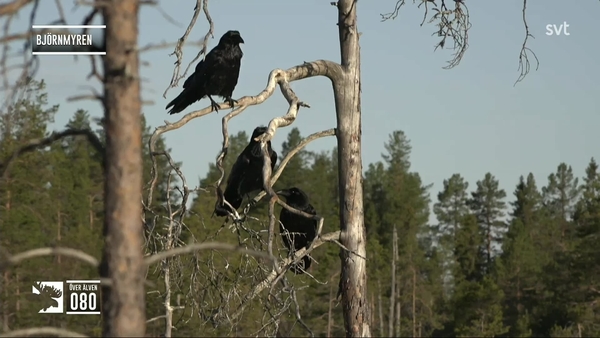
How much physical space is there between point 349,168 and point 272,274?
40.6 inches

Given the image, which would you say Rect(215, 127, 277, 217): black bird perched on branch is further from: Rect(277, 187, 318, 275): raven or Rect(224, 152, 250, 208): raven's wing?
Rect(277, 187, 318, 275): raven

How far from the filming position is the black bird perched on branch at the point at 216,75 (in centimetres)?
847

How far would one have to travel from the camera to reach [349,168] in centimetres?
711

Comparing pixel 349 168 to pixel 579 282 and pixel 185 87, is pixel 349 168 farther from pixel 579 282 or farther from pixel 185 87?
pixel 579 282

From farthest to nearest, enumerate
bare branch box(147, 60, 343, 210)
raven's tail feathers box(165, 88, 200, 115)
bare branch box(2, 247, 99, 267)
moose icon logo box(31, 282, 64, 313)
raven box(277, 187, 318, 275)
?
raven box(277, 187, 318, 275), raven's tail feathers box(165, 88, 200, 115), moose icon logo box(31, 282, 64, 313), bare branch box(147, 60, 343, 210), bare branch box(2, 247, 99, 267)

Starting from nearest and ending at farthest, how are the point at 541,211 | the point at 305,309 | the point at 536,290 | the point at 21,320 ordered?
1. the point at 21,320
2. the point at 305,309
3. the point at 536,290
4. the point at 541,211

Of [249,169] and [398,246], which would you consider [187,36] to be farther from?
[398,246]

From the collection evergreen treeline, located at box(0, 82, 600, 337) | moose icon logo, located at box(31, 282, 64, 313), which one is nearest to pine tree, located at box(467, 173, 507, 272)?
evergreen treeline, located at box(0, 82, 600, 337)

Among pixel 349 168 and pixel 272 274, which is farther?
pixel 349 168

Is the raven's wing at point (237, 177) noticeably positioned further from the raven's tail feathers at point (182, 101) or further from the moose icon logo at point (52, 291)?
the moose icon logo at point (52, 291)

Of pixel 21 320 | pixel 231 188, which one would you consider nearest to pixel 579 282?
pixel 21 320

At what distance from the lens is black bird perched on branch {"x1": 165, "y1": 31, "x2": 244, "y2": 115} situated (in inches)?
333

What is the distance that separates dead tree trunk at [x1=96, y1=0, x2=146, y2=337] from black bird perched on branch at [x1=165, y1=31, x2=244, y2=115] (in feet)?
16.2

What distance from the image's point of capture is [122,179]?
329 cm
